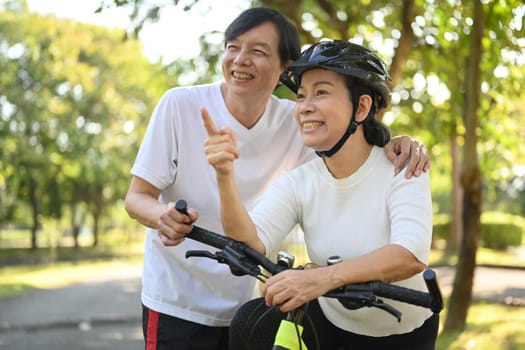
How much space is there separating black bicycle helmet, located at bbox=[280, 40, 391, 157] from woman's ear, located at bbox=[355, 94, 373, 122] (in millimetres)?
15

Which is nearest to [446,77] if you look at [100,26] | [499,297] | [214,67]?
[214,67]

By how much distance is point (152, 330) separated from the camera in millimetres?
3391

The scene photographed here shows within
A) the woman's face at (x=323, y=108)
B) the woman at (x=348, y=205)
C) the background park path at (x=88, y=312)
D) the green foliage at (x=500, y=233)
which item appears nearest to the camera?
the woman at (x=348, y=205)

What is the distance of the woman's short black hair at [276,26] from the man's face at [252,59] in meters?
0.02

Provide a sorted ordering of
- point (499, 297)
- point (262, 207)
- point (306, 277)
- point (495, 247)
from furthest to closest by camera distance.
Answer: point (495, 247), point (499, 297), point (262, 207), point (306, 277)

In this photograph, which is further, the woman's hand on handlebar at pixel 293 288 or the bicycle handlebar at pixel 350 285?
the woman's hand on handlebar at pixel 293 288

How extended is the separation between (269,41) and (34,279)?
1924 centimetres

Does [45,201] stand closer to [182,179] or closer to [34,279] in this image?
[34,279]

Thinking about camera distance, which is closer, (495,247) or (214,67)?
(214,67)

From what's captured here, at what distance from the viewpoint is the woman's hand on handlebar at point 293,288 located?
7.37ft

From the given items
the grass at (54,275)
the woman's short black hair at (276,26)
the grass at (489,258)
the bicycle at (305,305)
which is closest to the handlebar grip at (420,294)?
the bicycle at (305,305)

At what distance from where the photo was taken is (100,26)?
34594 millimetres

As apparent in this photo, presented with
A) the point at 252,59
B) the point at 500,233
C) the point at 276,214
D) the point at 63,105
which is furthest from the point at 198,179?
the point at 63,105

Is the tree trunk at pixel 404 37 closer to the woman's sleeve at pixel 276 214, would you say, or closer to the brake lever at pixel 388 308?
the woman's sleeve at pixel 276 214
